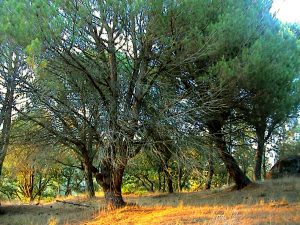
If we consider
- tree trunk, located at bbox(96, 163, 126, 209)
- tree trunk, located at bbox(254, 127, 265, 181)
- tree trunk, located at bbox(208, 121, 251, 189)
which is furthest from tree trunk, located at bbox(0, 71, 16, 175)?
tree trunk, located at bbox(254, 127, 265, 181)

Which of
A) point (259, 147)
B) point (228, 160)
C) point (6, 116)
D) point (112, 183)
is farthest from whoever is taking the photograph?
point (259, 147)

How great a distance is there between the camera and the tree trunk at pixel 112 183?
955 centimetres

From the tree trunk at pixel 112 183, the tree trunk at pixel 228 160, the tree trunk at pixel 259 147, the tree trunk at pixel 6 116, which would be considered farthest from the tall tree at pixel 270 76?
the tree trunk at pixel 6 116

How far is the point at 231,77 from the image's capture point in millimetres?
9258

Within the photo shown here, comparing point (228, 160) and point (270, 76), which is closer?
point (270, 76)

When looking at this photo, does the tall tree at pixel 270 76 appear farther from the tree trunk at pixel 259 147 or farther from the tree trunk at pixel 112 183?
the tree trunk at pixel 112 183

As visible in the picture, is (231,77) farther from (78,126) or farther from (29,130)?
(29,130)

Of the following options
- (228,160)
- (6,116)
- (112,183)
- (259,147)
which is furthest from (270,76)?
(6,116)

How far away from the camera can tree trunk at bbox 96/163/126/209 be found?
955 cm

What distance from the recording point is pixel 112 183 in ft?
31.7

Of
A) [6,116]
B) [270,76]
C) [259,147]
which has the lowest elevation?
[259,147]

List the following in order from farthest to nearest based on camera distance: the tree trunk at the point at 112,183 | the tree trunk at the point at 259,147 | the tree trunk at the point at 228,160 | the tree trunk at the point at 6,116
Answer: the tree trunk at the point at 259,147, the tree trunk at the point at 228,160, the tree trunk at the point at 112,183, the tree trunk at the point at 6,116

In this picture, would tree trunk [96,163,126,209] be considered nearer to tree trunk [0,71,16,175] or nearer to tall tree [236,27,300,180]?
tree trunk [0,71,16,175]

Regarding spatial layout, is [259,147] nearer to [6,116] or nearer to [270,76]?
[270,76]
